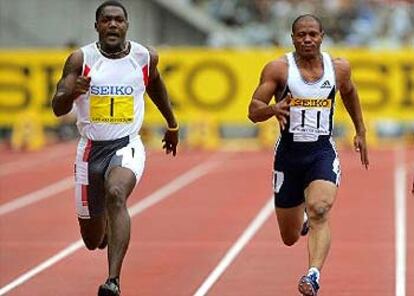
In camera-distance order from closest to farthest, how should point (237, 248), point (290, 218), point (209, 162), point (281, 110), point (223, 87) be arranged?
1. point (281, 110)
2. point (290, 218)
3. point (237, 248)
4. point (209, 162)
5. point (223, 87)

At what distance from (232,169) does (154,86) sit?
40.9 ft

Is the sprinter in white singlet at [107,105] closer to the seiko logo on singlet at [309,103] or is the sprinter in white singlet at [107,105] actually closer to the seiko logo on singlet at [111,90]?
the seiko logo on singlet at [111,90]

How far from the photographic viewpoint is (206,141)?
27922 mm

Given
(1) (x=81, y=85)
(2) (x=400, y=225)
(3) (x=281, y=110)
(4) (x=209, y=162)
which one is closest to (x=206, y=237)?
(2) (x=400, y=225)

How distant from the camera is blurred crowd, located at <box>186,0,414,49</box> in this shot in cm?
3234

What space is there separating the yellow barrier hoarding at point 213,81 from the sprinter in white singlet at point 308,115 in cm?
1739

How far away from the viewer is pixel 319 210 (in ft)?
32.6

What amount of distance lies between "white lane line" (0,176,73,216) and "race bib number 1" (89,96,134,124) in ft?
23.1

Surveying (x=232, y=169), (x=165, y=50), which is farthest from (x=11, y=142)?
(x=232, y=169)

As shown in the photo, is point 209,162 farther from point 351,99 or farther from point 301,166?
point 301,166

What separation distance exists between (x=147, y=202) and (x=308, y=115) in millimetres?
8057

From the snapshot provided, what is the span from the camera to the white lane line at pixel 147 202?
38.1 ft

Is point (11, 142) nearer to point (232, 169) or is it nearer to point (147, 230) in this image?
point (232, 169)

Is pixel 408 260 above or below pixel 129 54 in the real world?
below
